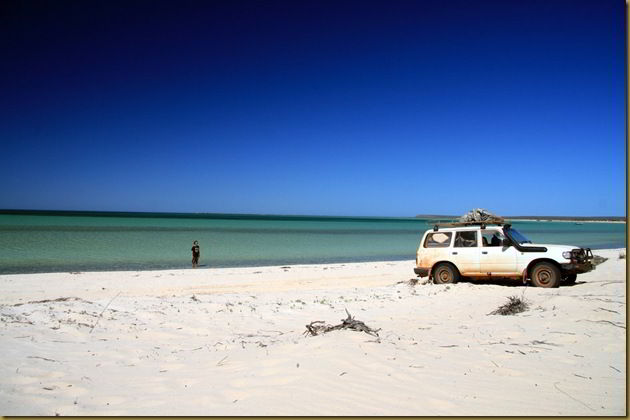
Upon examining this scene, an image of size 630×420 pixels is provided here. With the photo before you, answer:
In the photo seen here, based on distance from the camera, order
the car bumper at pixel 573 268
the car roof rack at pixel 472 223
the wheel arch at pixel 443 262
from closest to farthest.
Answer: the car bumper at pixel 573 268
the wheel arch at pixel 443 262
the car roof rack at pixel 472 223

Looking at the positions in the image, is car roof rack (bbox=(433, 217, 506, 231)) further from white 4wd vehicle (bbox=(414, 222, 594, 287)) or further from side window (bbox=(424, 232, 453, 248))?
side window (bbox=(424, 232, 453, 248))

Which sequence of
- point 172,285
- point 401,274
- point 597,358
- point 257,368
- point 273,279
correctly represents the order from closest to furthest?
point 257,368 < point 597,358 < point 172,285 < point 273,279 < point 401,274

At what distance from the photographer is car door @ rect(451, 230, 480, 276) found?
40.1ft

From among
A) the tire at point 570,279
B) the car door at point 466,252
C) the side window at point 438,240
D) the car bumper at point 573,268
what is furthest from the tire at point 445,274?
the tire at point 570,279

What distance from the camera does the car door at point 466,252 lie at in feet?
40.1

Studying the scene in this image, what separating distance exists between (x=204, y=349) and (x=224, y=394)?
6.97 ft

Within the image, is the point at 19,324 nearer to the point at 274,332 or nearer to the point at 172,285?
the point at 274,332

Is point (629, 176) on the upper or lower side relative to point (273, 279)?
upper

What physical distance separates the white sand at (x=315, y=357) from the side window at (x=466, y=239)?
7.68 ft

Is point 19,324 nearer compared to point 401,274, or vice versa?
point 19,324

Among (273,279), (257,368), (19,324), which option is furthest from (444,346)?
(273,279)

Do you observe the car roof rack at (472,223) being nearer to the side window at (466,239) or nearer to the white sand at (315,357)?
the side window at (466,239)

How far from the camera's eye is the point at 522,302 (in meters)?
8.79

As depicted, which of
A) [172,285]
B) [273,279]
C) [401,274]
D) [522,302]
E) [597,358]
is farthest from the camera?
[401,274]
